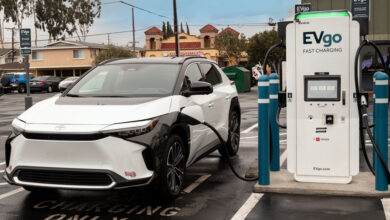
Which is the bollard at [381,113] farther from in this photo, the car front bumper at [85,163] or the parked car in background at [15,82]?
the parked car in background at [15,82]

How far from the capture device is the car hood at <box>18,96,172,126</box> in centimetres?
508

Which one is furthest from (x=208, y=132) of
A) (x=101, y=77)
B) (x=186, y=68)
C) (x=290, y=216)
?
(x=290, y=216)

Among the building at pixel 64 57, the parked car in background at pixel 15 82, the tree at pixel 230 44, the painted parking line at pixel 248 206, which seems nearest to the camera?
the painted parking line at pixel 248 206

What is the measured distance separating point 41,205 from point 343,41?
3.94 metres

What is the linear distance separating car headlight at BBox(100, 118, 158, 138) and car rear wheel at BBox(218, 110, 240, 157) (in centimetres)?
300

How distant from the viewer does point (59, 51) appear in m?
67.1

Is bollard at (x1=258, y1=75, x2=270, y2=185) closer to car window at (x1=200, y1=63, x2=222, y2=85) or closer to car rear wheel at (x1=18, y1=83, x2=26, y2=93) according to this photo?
car window at (x1=200, y1=63, x2=222, y2=85)

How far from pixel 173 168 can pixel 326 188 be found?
6.00ft

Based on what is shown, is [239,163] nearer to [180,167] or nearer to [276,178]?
[276,178]

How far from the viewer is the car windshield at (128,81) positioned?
20.1ft

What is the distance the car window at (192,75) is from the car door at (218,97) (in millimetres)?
234

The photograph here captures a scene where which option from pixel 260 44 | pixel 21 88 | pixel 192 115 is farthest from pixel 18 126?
pixel 260 44

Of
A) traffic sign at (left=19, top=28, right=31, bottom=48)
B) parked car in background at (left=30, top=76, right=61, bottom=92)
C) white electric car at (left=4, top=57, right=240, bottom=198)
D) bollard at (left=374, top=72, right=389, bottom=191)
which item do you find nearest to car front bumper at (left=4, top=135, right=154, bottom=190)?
white electric car at (left=4, top=57, right=240, bottom=198)

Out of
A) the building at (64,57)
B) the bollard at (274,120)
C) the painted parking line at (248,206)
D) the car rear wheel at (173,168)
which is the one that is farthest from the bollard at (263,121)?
the building at (64,57)
